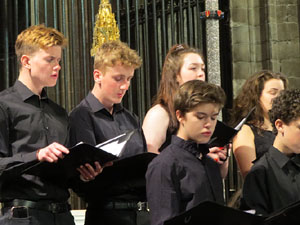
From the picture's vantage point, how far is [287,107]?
3455 millimetres

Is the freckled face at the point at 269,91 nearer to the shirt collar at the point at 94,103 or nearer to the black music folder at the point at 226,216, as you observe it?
the shirt collar at the point at 94,103

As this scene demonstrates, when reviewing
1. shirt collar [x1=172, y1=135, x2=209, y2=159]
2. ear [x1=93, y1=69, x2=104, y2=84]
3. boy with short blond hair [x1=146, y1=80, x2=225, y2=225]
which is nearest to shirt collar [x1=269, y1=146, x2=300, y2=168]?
boy with short blond hair [x1=146, y1=80, x2=225, y2=225]

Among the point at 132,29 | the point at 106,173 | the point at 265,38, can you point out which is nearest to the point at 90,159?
the point at 106,173

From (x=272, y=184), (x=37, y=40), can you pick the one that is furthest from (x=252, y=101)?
(x=37, y=40)

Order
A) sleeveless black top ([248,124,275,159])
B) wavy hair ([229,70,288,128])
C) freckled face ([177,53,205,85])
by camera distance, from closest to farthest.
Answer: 1. freckled face ([177,53,205,85])
2. sleeveless black top ([248,124,275,159])
3. wavy hair ([229,70,288,128])

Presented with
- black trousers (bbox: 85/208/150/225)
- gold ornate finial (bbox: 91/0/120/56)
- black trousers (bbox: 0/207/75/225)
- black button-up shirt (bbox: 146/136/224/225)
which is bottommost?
black trousers (bbox: 85/208/150/225)

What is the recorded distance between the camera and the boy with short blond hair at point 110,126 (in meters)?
3.62

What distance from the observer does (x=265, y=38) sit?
7730 millimetres

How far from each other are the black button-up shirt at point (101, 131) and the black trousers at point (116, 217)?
0.22ft

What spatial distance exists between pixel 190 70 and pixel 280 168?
2.92 ft

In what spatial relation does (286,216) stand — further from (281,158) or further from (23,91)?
(23,91)

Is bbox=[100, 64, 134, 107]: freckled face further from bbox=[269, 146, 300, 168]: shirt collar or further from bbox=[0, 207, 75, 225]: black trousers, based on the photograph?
bbox=[269, 146, 300, 168]: shirt collar

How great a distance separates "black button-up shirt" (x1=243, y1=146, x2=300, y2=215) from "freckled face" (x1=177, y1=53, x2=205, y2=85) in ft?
2.51

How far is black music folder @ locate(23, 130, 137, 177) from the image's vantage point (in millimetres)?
3117
